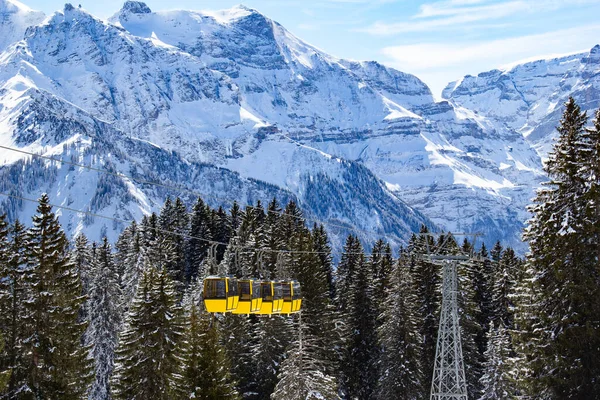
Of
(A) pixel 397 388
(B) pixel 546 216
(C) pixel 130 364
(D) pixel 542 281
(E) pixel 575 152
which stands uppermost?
(E) pixel 575 152

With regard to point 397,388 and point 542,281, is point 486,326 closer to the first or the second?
point 397,388

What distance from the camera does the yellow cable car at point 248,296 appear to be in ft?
150

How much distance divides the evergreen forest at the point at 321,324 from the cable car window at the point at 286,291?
126 inches

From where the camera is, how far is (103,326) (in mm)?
77312

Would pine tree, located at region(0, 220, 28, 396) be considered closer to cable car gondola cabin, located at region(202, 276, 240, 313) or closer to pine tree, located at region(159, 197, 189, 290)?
cable car gondola cabin, located at region(202, 276, 240, 313)

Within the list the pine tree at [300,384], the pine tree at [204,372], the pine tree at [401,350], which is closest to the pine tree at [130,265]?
the pine tree at [401,350]

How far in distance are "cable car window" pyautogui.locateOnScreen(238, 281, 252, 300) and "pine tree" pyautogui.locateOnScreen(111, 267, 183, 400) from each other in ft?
25.3

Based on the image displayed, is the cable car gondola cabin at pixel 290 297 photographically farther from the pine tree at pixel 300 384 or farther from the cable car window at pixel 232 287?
the cable car window at pixel 232 287

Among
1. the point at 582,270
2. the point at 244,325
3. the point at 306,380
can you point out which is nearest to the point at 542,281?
Answer: the point at 582,270

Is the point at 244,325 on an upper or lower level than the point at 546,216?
lower

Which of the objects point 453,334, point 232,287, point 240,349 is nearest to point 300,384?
point 453,334

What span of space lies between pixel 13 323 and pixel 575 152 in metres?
30.7

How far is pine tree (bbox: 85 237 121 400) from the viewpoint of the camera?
76000mm

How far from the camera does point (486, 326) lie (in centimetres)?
8400
